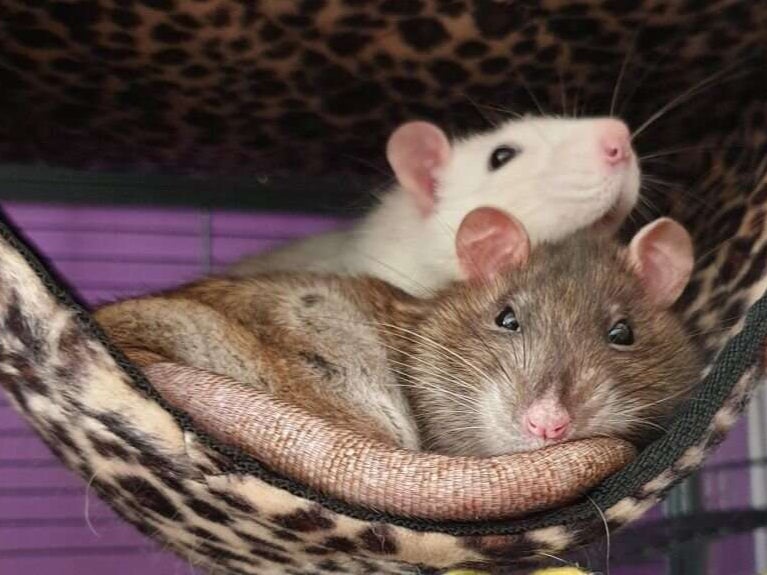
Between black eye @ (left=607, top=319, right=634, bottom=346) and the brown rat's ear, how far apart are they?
5.9 inches

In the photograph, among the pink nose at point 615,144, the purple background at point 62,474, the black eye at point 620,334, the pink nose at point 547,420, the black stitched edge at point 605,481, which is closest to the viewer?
the black stitched edge at point 605,481

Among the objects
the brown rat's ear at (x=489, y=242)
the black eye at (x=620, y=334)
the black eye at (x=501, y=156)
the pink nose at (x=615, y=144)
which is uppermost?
the black eye at (x=501, y=156)

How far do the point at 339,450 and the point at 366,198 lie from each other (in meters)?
1.03

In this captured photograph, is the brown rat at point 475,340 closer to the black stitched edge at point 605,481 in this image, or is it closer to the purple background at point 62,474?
the black stitched edge at point 605,481

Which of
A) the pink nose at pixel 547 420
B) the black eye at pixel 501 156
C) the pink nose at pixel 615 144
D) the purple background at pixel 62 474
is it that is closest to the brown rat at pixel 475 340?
the pink nose at pixel 547 420

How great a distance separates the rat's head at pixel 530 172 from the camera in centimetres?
135

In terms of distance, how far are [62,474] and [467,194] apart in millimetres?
969

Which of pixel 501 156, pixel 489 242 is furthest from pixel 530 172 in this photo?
pixel 489 242

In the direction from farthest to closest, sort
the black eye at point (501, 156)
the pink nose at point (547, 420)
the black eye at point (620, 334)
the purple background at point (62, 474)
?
the purple background at point (62, 474), the black eye at point (501, 156), the black eye at point (620, 334), the pink nose at point (547, 420)

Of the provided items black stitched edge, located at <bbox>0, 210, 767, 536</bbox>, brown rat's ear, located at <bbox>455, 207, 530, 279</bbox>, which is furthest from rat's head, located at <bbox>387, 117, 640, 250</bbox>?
black stitched edge, located at <bbox>0, 210, 767, 536</bbox>

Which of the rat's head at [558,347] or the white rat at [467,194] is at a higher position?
the white rat at [467,194]

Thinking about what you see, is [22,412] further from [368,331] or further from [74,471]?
[368,331]

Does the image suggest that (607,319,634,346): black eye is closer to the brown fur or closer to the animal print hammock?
the brown fur

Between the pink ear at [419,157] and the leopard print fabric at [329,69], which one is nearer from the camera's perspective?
the leopard print fabric at [329,69]
